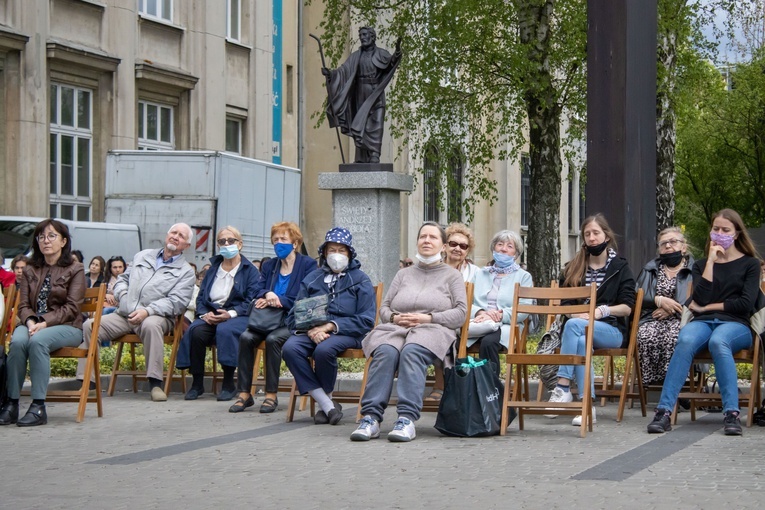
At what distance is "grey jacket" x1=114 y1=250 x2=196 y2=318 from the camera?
→ 13.9 m

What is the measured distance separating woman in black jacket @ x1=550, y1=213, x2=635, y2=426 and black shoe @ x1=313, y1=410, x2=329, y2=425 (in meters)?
1.79

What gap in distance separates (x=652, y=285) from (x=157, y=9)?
2172 centimetres

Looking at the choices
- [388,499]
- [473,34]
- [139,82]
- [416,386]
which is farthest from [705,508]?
[139,82]

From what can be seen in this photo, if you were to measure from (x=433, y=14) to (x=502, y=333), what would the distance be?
50.4ft

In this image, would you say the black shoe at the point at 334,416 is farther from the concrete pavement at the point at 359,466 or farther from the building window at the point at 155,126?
the building window at the point at 155,126

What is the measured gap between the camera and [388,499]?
7.45 meters

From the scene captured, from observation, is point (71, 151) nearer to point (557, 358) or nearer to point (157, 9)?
point (157, 9)

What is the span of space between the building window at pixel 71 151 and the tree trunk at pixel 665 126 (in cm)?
1195

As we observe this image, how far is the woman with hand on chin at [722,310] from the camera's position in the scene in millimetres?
10891

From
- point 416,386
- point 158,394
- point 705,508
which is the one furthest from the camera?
point 158,394

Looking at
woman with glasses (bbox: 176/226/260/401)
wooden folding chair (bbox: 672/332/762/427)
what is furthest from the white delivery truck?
wooden folding chair (bbox: 672/332/762/427)

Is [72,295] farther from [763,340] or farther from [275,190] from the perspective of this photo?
[275,190]

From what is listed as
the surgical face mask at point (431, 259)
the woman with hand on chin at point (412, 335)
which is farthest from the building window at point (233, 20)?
the surgical face mask at point (431, 259)

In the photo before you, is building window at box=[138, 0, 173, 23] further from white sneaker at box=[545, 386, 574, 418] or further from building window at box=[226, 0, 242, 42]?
white sneaker at box=[545, 386, 574, 418]
